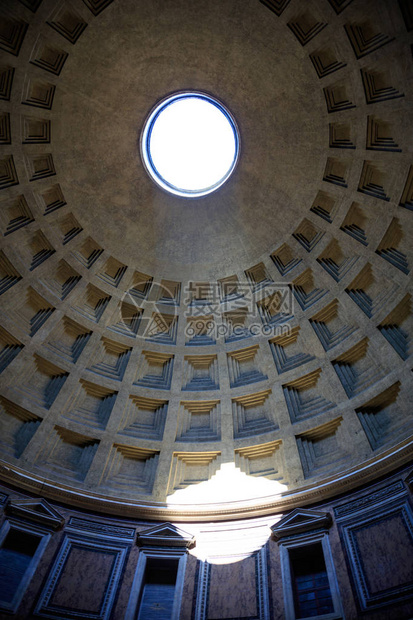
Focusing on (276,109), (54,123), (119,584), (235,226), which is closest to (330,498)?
(119,584)

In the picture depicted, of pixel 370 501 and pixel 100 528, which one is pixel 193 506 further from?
pixel 370 501

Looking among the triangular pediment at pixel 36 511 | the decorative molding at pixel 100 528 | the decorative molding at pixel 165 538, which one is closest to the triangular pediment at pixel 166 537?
the decorative molding at pixel 165 538

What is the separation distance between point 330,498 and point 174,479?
614 cm

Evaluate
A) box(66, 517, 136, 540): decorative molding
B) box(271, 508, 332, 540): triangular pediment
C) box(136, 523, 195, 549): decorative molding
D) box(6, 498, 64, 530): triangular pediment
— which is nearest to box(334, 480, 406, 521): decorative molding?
box(271, 508, 332, 540): triangular pediment

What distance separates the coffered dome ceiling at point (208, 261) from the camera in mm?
16406

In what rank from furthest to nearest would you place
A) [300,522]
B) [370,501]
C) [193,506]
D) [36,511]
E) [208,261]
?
1. [208,261]
2. [193,506]
3. [36,511]
4. [300,522]
5. [370,501]

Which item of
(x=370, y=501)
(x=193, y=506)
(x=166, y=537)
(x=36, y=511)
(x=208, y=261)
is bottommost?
(x=36, y=511)

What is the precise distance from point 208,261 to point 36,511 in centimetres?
1326

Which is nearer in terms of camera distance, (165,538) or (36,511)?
(36,511)

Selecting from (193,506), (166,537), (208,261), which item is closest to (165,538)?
(166,537)

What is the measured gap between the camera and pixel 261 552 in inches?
576

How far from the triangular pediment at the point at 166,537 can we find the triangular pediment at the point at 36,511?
2887 mm

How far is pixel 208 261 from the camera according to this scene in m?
22.6

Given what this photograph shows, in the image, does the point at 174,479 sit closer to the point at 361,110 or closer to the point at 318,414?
the point at 318,414
